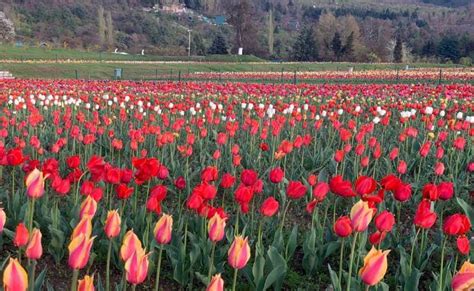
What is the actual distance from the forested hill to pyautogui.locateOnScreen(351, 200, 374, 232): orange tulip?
6401 cm

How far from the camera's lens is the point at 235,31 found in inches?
3615

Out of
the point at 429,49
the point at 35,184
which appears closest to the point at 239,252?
the point at 35,184

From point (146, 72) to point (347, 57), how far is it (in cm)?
3648

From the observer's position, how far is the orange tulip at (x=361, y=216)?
8.60ft

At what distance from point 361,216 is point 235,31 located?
91191mm

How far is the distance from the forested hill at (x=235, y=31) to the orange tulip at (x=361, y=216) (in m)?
64.0

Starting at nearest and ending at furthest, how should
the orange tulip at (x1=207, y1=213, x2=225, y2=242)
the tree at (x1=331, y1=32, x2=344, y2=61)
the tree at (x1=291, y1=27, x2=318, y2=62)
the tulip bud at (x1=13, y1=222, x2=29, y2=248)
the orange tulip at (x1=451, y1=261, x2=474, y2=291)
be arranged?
the orange tulip at (x1=451, y1=261, x2=474, y2=291), the tulip bud at (x1=13, y1=222, x2=29, y2=248), the orange tulip at (x1=207, y1=213, x2=225, y2=242), the tree at (x1=331, y1=32, x2=344, y2=61), the tree at (x1=291, y1=27, x2=318, y2=62)

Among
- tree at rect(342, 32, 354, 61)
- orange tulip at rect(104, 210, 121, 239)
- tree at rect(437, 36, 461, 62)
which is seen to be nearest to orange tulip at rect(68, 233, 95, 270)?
orange tulip at rect(104, 210, 121, 239)

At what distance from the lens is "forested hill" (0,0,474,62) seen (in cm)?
7369

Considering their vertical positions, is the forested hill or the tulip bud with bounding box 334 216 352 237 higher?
the forested hill

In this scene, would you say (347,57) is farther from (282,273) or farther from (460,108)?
(282,273)

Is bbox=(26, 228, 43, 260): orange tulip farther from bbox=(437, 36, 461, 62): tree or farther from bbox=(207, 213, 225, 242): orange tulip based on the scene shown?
bbox=(437, 36, 461, 62): tree

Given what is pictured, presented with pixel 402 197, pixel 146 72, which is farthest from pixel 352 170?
pixel 146 72

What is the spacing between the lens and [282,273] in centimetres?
356
